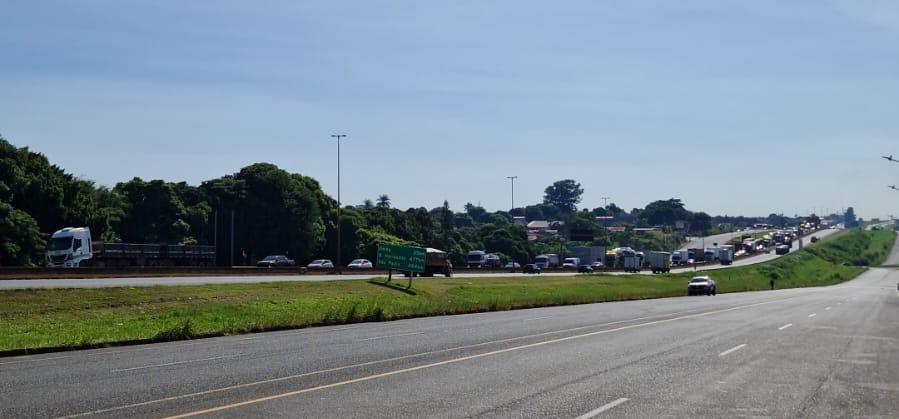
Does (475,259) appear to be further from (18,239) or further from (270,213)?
(18,239)

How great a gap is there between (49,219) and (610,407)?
72.1m

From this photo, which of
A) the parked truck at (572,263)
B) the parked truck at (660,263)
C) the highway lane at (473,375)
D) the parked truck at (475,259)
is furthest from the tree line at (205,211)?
the highway lane at (473,375)

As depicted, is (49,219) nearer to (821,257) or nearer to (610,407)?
(610,407)

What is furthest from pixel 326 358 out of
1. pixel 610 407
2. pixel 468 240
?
pixel 468 240

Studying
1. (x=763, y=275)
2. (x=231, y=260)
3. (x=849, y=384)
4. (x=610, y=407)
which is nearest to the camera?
(x=610, y=407)

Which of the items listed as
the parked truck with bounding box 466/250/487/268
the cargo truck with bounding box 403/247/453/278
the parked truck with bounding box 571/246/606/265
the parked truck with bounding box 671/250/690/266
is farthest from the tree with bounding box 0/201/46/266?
the parked truck with bounding box 671/250/690/266

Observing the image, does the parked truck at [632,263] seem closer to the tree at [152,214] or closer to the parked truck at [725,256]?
the parked truck at [725,256]

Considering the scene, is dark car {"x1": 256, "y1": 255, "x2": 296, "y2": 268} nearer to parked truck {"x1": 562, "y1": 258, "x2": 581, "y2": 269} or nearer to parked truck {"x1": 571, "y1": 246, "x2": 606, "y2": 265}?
parked truck {"x1": 562, "y1": 258, "x2": 581, "y2": 269}

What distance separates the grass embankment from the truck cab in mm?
25538

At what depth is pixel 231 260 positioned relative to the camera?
91.9 m

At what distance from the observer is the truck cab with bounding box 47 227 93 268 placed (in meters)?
63.5

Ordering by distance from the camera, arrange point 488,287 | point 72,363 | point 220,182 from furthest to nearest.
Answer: point 220,182
point 488,287
point 72,363

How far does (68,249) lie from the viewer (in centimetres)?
6366

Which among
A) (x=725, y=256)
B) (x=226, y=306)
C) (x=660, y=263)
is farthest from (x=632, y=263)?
(x=226, y=306)
